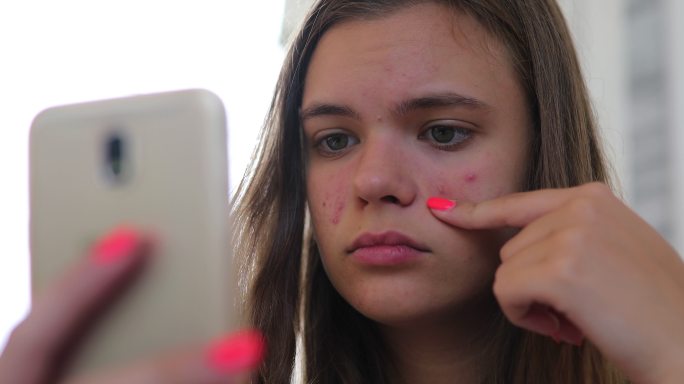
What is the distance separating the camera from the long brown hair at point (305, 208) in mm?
1087

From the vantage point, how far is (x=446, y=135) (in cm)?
104

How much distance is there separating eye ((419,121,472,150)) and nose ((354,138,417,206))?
0.14 ft

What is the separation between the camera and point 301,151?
1203 mm

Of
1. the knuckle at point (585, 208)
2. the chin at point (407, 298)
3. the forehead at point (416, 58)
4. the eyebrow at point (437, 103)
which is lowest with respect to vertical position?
the chin at point (407, 298)

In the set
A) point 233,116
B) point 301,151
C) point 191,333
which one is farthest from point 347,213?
point 233,116

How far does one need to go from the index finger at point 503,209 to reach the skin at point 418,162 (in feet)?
0.06

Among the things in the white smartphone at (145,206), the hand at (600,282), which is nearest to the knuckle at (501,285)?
the hand at (600,282)

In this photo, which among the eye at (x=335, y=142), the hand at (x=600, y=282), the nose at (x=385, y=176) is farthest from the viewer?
the eye at (x=335, y=142)

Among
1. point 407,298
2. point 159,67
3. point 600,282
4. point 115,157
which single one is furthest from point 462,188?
point 159,67

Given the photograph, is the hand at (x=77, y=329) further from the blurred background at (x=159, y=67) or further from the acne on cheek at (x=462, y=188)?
the blurred background at (x=159, y=67)

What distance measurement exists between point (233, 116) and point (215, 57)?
0.52ft

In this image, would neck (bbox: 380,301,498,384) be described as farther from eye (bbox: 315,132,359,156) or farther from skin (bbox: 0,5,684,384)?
eye (bbox: 315,132,359,156)

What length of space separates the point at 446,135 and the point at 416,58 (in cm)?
10

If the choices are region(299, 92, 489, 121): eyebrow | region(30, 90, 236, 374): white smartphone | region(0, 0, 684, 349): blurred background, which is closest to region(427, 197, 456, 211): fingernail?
region(299, 92, 489, 121): eyebrow
